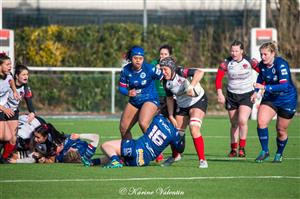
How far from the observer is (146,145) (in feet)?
45.1

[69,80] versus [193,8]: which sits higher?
[193,8]

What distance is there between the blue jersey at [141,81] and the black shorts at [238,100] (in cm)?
227

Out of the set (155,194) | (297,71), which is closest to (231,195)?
(155,194)

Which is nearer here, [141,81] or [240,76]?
[141,81]

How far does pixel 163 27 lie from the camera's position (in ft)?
96.2

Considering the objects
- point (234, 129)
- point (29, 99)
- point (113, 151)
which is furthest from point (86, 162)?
point (234, 129)

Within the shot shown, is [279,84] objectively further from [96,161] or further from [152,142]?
[96,161]

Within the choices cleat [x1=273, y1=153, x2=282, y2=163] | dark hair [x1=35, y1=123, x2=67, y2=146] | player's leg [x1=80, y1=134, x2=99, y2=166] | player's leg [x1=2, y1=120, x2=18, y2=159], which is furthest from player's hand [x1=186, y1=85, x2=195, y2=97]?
player's leg [x1=2, y1=120, x2=18, y2=159]

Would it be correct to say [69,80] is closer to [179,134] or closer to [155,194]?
[179,134]

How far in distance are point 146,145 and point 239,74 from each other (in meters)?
3.54

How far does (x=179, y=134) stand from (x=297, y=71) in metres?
12.9

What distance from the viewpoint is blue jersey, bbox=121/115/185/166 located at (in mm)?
13719

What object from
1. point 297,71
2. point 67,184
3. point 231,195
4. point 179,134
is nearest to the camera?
point 231,195

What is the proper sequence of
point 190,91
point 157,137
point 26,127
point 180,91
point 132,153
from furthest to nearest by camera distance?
point 26,127 < point 180,91 < point 190,91 < point 132,153 < point 157,137
